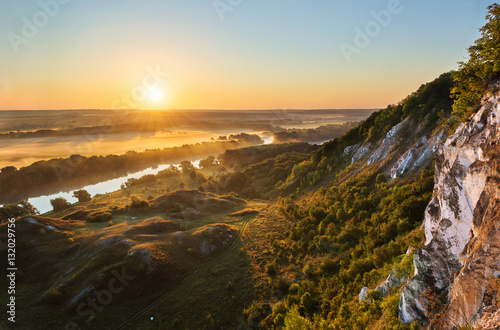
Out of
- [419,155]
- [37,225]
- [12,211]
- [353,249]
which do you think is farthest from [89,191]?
[419,155]

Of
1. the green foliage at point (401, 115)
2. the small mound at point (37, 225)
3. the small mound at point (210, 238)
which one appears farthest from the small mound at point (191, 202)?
the green foliage at point (401, 115)

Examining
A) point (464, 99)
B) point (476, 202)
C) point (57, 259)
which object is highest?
point (464, 99)

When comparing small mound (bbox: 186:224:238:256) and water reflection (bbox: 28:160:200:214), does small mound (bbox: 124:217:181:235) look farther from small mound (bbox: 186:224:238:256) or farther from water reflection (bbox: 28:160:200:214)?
water reflection (bbox: 28:160:200:214)

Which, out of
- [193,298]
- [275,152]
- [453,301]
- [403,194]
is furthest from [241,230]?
[275,152]

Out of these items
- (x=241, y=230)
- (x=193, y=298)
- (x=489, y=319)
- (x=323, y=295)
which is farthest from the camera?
(x=241, y=230)

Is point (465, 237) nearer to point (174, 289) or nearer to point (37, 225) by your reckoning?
point (174, 289)

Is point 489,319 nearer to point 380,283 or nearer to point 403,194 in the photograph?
point 380,283
